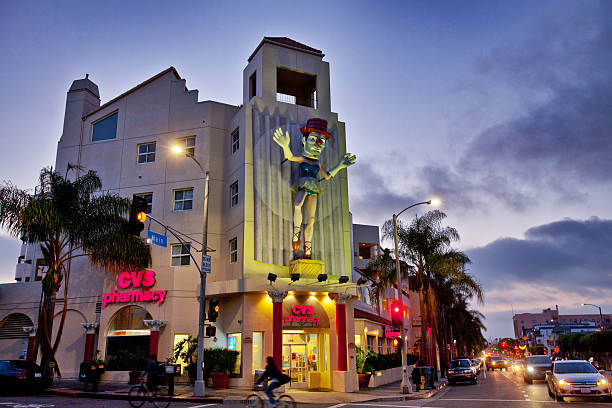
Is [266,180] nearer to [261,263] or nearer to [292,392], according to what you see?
[261,263]

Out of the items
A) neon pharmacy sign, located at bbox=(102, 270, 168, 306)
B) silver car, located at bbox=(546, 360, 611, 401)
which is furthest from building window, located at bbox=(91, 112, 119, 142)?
silver car, located at bbox=(546, 360, 611, 401)

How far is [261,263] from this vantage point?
2809cm

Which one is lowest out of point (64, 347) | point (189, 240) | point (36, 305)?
point (64, 347)

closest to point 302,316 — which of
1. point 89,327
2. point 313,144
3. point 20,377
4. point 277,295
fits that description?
point 277,295

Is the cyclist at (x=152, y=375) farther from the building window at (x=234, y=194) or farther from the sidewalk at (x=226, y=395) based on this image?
the building window at (x=234, y=194)

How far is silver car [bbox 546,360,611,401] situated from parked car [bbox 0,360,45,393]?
2110cm

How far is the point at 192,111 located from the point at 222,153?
3704 millimetres

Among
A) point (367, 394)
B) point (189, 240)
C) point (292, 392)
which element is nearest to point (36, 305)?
point (189, 240)

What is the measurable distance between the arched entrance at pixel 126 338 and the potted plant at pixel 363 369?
1203cm

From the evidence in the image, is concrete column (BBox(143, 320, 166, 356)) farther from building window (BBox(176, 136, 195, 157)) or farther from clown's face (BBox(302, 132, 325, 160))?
clown's face (BBox(302, 132, 325, 160))

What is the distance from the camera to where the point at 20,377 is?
2156 centimetres

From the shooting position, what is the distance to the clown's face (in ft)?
95.2

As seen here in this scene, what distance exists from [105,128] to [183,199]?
8491 millimetres

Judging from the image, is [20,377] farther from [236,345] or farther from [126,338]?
[236,345]
